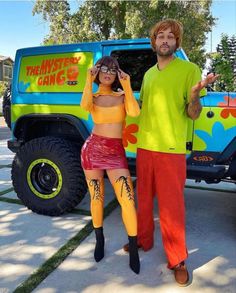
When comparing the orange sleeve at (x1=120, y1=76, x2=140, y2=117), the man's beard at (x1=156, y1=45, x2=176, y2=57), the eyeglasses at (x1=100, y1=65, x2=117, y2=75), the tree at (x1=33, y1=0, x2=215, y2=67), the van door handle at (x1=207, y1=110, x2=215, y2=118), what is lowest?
the van door handle at (x1=207, y1=110, x2=215, y2=118)

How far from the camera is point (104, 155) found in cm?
283

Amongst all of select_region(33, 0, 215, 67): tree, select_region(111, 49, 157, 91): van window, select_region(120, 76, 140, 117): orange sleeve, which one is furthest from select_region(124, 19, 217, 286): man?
select_region(33, 0, 215, 67): tree

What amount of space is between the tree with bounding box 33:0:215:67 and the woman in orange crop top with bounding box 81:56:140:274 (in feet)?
57.6

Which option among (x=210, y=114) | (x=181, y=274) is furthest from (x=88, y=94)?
(x=181, y=274)

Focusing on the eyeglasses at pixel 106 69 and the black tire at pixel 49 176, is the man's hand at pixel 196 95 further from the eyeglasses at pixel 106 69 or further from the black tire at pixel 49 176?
the black tire at pixel 49 176

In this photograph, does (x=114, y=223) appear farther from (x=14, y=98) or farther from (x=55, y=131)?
(x=14, y=98)

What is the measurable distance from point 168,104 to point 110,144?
59cm

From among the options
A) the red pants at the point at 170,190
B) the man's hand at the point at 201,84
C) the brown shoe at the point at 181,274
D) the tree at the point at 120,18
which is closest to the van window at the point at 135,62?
the red pants at the point at 170,190

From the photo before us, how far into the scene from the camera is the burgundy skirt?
2832 millimetres

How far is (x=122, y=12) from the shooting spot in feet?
68.3

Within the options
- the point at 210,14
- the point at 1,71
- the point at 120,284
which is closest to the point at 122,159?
the point at 120,284

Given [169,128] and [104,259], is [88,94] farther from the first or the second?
[104,259]

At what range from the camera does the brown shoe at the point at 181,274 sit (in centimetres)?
259

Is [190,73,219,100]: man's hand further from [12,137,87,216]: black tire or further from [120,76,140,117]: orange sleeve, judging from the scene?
[12,137,87,216]: black tire
